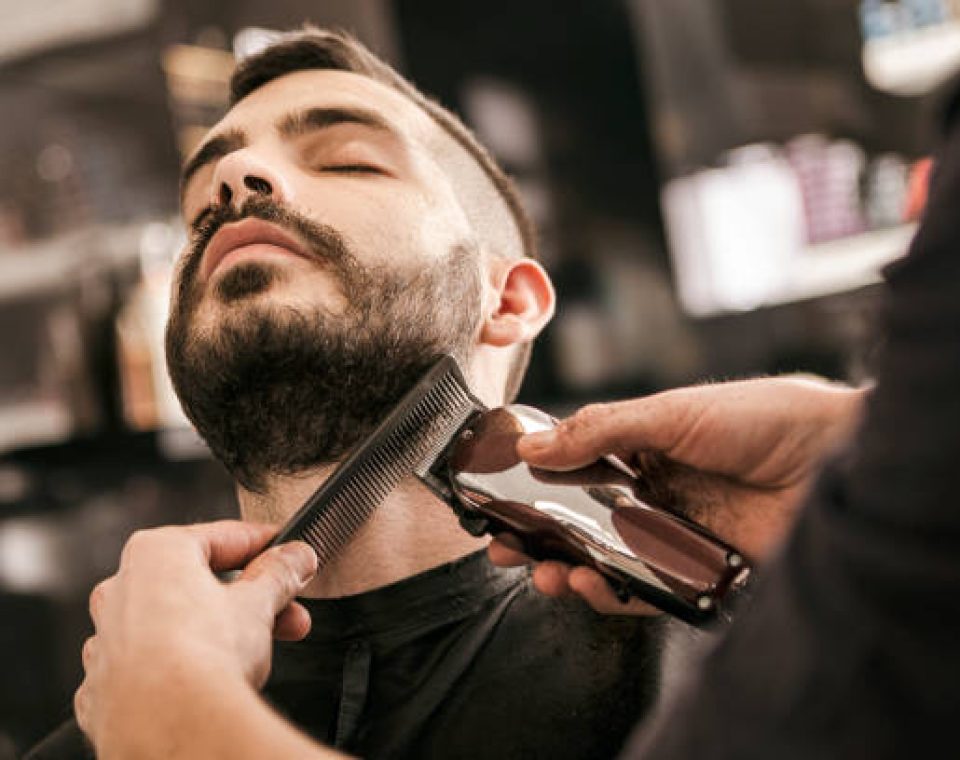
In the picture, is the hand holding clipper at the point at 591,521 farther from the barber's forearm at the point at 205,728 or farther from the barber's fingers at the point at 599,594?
the barber's forearm at the point at 205,728

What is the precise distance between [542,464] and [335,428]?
1.12 feet

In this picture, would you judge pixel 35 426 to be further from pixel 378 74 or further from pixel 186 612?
pixel 186 612

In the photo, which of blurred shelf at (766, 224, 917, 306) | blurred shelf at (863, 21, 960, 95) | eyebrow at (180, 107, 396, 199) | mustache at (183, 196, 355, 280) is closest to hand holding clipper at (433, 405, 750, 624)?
mustache at (183, 196, 355, 280)

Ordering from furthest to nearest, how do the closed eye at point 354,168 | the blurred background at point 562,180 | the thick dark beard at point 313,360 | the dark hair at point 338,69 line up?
the blurred background at point 562,180
the dark hair at point 338,69
the closed eye at point 354,168
the thick dark beard at point 313,360

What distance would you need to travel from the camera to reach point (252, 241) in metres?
1.25

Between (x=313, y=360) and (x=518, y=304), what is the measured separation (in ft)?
1.41

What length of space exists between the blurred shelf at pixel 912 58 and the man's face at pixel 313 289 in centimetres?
276

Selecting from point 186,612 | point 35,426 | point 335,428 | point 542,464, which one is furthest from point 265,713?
point 35,426

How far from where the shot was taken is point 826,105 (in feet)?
11.7

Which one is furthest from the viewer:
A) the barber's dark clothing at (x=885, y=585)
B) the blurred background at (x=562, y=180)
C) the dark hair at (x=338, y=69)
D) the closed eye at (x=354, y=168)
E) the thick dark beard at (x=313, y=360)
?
the blurred background at (x=562, y=180)

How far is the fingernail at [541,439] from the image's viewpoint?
3.36ft

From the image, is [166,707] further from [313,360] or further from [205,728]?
[313,360]

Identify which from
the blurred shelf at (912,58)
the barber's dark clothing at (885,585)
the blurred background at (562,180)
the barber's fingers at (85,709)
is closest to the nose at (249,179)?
the barber's fingers at (85,709)

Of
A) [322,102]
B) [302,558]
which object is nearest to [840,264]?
[322,102]
